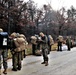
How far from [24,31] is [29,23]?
39.7 inches

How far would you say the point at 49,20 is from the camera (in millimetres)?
44938

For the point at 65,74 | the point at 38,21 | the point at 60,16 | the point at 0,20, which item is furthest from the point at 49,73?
the point at 60,16

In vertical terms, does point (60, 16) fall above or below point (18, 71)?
above

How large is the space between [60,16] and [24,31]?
16554mm

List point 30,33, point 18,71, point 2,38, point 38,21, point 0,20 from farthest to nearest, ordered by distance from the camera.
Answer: point 38,21
point 30,33
point 0,20
point 18,71
point 2,38

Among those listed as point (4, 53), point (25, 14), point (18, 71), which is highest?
point (25, 14)

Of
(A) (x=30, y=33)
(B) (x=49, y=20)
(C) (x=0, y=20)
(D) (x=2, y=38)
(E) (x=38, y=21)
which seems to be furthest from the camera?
(B) (x=49, y=20)

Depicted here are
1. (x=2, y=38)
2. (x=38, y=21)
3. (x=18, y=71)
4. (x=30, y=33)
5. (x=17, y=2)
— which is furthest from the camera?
(x=38, y=21)

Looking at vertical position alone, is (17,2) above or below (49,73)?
above

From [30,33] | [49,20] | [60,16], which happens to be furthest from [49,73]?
[60,16]

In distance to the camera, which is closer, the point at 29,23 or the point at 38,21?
the point at 29,23

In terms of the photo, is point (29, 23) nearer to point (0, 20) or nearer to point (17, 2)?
point (17, 2)

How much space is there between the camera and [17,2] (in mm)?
30750

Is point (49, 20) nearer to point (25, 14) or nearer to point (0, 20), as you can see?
point (25, 14)
